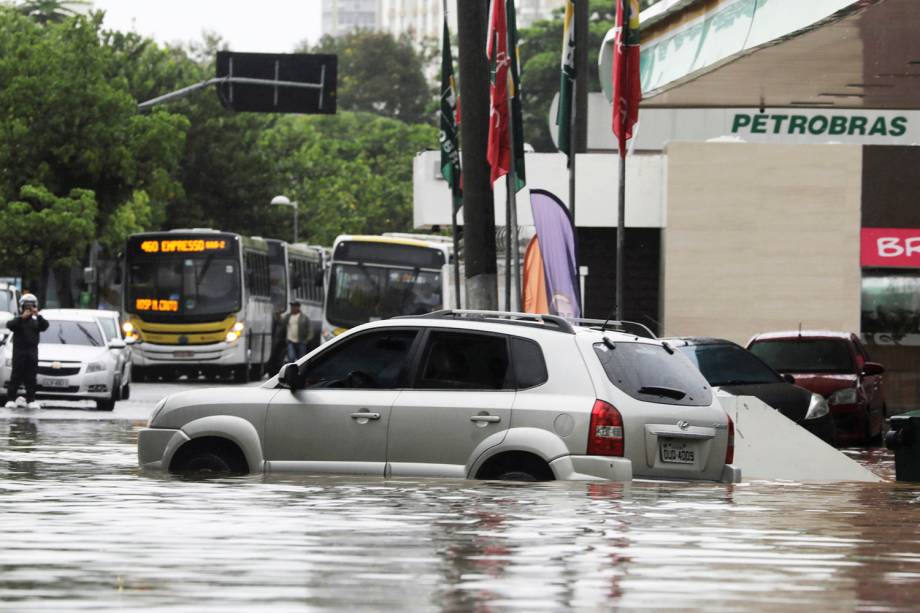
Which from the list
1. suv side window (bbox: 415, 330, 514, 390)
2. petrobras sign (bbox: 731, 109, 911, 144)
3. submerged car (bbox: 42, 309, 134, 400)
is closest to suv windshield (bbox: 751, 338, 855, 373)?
submerged car (bbox: 42, 309, 134, 400)

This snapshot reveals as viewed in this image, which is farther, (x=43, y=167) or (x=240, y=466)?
(x=43, y=167)

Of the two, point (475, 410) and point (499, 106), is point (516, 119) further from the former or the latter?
point (475, 410)

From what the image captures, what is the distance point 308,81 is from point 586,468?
119ft

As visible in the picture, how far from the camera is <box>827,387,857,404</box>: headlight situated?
24403 mm

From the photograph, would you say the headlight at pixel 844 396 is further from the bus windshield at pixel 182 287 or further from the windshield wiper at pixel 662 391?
the bus windshield at pixel 182 287

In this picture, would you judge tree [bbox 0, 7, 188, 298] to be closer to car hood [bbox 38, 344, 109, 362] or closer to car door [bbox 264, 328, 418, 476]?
car hood [bbox 38, 344, 109, 362]

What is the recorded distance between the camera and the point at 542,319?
43.0 feet

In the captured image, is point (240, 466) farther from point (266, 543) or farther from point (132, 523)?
point (266, 543)

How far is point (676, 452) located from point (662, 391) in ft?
1.24

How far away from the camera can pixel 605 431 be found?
40.5ft

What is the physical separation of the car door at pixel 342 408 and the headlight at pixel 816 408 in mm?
9387

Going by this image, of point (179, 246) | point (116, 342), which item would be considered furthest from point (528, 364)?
point (179, 246)

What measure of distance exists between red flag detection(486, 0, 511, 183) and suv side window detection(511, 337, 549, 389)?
10.6 meters

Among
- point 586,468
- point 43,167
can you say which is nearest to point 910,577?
point 586,468
